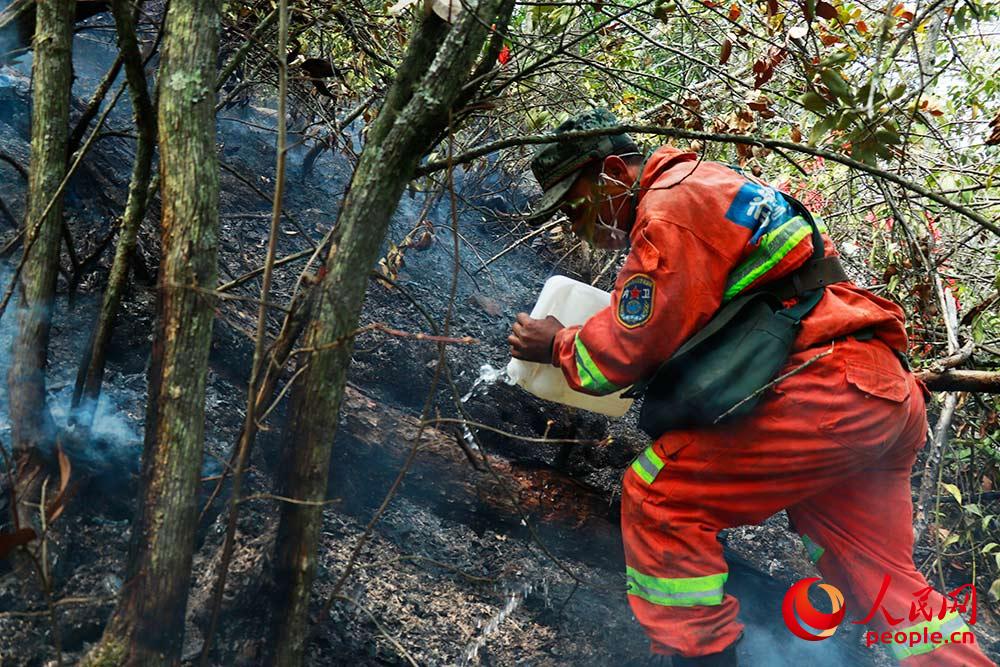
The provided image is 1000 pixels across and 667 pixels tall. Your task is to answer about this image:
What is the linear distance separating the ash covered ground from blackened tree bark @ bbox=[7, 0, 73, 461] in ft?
0.71

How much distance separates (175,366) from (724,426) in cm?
158

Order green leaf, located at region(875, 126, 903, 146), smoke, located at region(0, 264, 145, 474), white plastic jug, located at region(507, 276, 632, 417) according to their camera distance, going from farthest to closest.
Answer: white plastic jug, located at region(507, 276, 632, 417), smoke, located at region(0, 264, 145, 474), green leaf, located at region(875, 126, 903, 146)

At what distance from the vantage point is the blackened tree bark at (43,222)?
2.05 meters

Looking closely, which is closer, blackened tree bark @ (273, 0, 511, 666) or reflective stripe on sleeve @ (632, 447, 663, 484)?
blackened tree bark @ (273, 0, 511, 666)

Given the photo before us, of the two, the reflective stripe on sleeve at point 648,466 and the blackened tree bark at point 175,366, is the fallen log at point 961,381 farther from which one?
the blackened tree bark at point 175,366

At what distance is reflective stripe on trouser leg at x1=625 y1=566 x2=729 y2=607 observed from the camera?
86.0 inches

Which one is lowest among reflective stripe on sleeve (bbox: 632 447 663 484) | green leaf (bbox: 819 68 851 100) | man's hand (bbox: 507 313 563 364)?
reflective stripe on sleeve (bbox: 632 447 663 484)

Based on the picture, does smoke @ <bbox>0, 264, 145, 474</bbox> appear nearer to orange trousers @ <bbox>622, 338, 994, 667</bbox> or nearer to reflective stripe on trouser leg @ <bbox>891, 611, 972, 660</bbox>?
orange trousers @ <bbox>622, 338, 994, 667</bbox>

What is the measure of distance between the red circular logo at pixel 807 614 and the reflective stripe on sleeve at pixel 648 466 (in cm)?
91

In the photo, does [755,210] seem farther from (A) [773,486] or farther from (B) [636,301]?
(A) [773,486]

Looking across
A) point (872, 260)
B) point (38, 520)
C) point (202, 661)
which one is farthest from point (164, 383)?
point (872, 260)

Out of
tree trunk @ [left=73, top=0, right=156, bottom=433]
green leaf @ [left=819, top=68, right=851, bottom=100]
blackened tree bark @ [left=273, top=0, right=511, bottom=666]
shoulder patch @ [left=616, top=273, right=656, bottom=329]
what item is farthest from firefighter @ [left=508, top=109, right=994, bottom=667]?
tree trunk @ [left=73, top=0, right=156, bottom=433]

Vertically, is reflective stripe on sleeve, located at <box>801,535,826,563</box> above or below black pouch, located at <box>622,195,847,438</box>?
below

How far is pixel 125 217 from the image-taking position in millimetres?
2076
